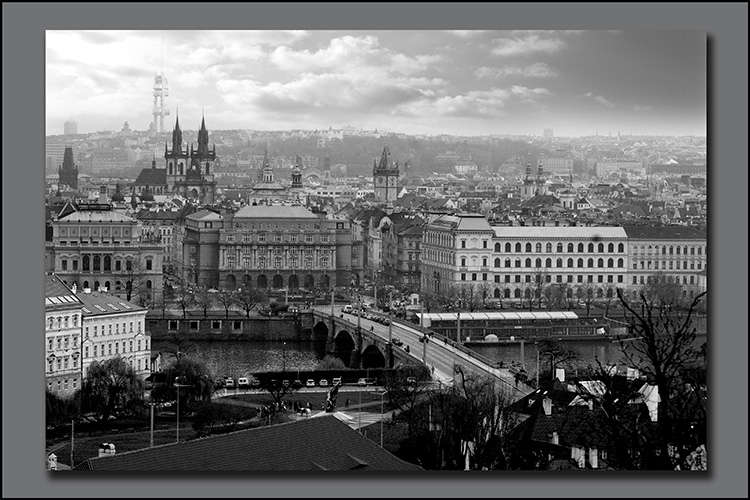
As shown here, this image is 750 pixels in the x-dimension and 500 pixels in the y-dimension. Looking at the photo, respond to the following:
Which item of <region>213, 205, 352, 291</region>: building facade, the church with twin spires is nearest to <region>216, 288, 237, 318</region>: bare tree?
<region>213, 205, 352, 291</region>: building facade

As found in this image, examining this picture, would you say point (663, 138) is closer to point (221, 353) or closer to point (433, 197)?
point (221, 353)

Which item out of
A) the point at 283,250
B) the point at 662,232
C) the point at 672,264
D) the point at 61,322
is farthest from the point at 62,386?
the point at 283,250

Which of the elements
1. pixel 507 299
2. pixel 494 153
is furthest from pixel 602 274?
pixel 494 153

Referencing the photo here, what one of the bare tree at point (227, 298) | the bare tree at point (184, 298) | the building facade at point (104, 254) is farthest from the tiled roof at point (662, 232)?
the building facade at point (104, 254)

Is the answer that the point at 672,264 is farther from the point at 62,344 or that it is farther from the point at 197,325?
the point at 62,344

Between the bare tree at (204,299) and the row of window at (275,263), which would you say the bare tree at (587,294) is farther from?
the row of window at (275,263)

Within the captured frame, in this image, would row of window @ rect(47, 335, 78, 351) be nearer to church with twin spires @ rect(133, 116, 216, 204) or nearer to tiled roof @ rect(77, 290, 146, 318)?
tiled roof @ rect(77, 290, 146, 318)

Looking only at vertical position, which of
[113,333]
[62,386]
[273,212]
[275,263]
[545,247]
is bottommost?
[62,386]
